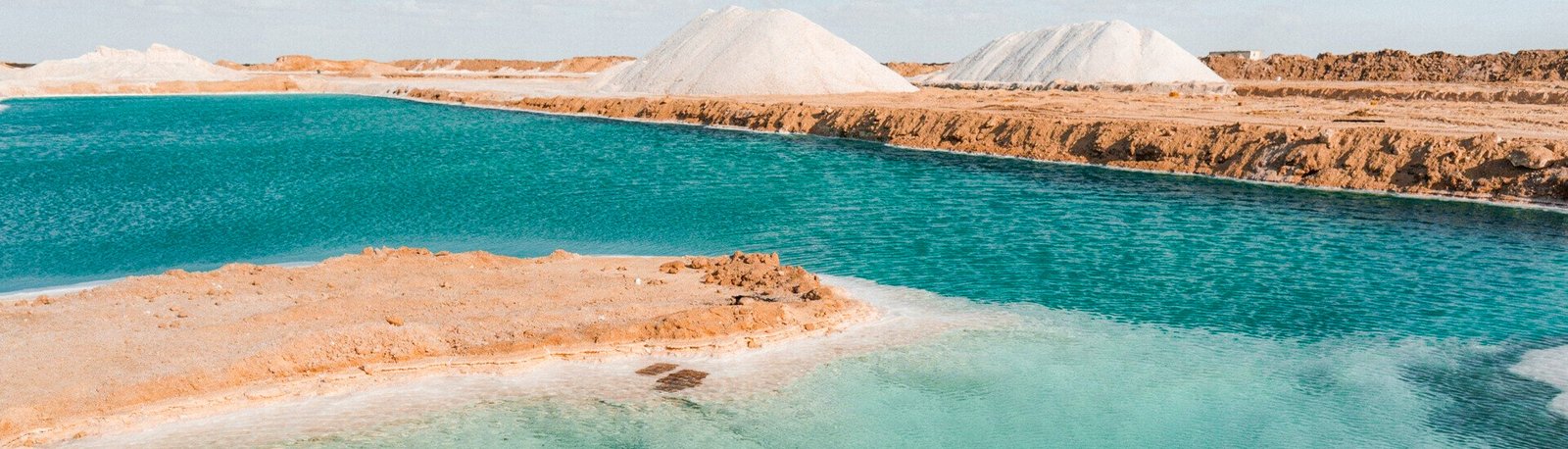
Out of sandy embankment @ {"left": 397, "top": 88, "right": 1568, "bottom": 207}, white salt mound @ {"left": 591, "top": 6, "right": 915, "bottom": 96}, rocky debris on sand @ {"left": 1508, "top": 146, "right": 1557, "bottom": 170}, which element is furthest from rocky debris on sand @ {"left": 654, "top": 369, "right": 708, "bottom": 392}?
white salt mound @ {"left": 591, "top": 6, "right": 915, "bottom": 96}

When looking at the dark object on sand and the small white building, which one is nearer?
the dark object on sand

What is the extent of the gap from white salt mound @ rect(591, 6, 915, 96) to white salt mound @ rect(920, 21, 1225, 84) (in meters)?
15.1

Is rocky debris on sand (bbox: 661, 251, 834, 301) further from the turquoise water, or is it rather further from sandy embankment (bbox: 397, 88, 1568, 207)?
sandy embankment (bbox: 397, 88, 1568, 207)

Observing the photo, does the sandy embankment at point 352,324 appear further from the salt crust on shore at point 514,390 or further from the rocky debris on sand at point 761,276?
the salt crust on shore at point 514,390

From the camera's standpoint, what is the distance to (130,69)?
432 ft

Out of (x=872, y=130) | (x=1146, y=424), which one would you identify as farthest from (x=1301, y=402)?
(x=872, y=130)

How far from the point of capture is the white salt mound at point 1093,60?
80000 millimetres

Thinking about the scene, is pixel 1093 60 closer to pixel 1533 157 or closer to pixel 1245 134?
pixel 1245 134

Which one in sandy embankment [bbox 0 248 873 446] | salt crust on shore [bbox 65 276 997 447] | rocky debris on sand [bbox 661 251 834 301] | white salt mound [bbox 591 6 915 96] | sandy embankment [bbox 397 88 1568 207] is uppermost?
white salt mound [bbox 591 6 915 96]

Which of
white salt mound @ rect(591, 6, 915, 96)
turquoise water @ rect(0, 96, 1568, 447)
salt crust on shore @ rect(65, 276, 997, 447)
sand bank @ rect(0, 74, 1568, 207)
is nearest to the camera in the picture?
salt crust on shore @ rect(65, 276, 997, 447)

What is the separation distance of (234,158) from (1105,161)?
112ft

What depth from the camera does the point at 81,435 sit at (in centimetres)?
1091

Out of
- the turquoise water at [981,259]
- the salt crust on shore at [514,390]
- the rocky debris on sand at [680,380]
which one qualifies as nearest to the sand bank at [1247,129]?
the turquoise water at [981,259]

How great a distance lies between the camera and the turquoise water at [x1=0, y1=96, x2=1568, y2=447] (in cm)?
1177
